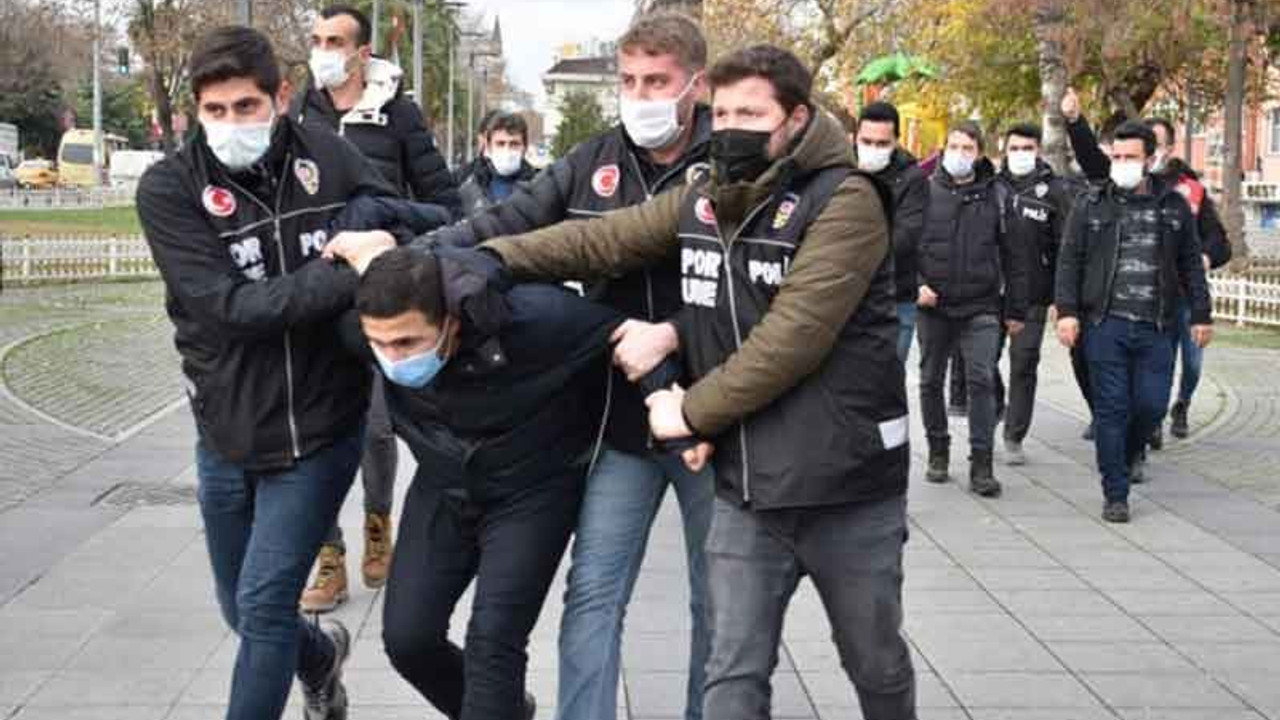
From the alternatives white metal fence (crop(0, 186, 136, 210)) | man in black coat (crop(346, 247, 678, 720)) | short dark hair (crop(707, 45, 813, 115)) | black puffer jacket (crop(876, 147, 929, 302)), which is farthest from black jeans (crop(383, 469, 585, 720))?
white metal fence (crop(0, 186, 136, 210))

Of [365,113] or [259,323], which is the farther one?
[365,113]

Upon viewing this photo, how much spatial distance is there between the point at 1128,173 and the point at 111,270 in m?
21.2

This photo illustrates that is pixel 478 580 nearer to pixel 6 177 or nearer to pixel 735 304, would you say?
pixel 735 304

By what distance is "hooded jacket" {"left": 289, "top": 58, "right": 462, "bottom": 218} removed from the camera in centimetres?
632

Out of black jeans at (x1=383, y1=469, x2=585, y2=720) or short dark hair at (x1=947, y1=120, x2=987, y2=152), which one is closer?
black jeans at (x1=383, y1=469, x2=585, y2=720)

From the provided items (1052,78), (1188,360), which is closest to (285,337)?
(1188,360)

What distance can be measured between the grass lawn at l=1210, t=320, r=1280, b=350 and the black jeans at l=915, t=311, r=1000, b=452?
1003 centimetres

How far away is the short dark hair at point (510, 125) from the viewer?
33.0 feet

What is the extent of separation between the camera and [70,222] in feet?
142

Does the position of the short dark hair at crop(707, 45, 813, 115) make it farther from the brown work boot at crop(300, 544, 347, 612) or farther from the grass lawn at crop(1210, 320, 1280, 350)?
the grass lawn at crop(1210, 320, 1280, 350)

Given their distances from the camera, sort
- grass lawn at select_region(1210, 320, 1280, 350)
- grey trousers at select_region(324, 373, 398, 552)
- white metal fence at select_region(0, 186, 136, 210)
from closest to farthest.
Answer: grey trousers at select_region(324, 373, 398, 552)
grass lawn at select_region(1210, 320, 1280, 350)
white metal fence at select_region(0, 186, 136, 210)

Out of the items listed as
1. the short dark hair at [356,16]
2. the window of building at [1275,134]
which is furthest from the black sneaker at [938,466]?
the window of building at [1275,134]

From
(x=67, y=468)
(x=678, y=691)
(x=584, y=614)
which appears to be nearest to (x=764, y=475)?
(x=584, y=614)

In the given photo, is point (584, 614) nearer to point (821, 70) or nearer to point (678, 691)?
point (678, 691)
